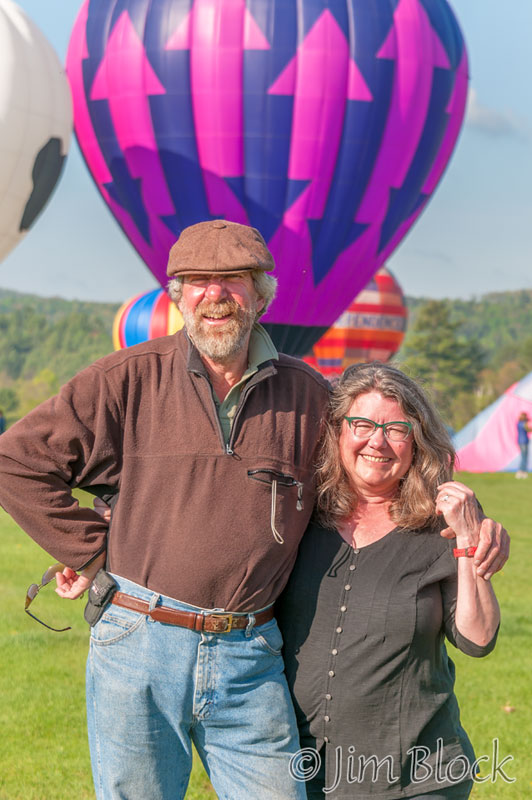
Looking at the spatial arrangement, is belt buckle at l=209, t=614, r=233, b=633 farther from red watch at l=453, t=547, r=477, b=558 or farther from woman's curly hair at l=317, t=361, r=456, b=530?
red watch at l=453, t=547, r=477, b=558

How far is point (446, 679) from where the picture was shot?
291 centimetres

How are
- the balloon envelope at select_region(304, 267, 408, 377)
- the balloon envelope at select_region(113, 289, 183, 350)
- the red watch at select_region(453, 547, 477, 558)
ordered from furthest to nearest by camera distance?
1. the balloon envelope at select_region(304, 267, 408, 377)
2. the balloon envelope at select_region(113, 289, 183, 350)
3. the red watch at select_region(453, 547, 477, 558)

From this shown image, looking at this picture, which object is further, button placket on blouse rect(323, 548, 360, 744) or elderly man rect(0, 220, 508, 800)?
button placket on blouse rect(323, 548, 360, 744)

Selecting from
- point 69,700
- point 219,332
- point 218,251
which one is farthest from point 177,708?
point 69,700

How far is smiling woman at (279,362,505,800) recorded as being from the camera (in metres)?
2.82

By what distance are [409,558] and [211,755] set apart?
29.7 inches

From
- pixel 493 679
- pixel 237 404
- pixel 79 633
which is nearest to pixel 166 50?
pixel 79 633

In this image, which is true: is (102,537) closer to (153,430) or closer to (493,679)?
(153,430)

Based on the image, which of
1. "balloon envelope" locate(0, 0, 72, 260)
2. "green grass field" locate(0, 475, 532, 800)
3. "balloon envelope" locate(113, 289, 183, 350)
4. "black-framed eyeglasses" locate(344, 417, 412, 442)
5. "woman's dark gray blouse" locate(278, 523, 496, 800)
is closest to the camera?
"woman's dark gray blouse" locate(278, 523, 496, 800)

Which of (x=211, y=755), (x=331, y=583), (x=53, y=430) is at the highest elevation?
(x=53, y=430)

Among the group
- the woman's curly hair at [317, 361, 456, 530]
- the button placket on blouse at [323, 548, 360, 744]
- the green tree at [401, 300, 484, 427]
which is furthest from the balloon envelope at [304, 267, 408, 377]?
the green tree at [401, 300, 484, 427]

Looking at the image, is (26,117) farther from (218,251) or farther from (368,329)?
(368,329)

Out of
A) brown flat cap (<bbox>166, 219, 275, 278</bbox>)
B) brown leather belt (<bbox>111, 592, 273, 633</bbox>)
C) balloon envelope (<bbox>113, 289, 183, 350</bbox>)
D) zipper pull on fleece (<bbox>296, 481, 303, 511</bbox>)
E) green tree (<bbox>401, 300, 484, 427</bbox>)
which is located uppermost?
green tree (<bbox>401, 300, 484, 427</bbox>)

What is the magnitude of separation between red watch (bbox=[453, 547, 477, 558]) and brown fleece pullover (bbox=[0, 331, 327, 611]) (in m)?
0.44
